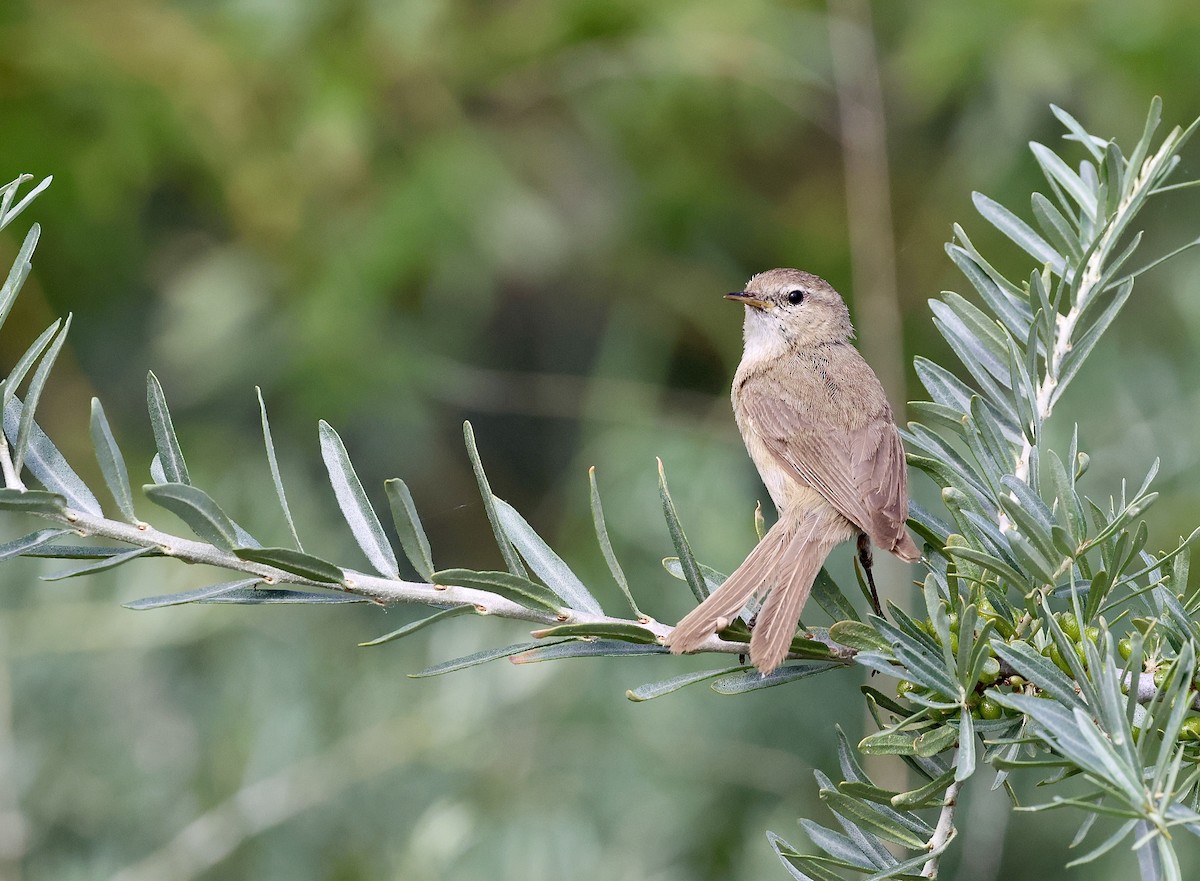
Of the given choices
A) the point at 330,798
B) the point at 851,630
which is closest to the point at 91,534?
the point at 851,630

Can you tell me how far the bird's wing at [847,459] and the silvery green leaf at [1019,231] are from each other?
19.3 inches

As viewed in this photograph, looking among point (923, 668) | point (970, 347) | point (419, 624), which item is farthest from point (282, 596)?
point (970, 347)

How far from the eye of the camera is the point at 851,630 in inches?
50.7

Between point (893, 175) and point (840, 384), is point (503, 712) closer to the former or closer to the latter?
point (840, 384)

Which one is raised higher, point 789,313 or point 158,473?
point 158,473

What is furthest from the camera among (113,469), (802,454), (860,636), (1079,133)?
(802,454)

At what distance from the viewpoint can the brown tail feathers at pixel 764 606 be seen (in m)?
1.32

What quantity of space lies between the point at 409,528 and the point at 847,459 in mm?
1419

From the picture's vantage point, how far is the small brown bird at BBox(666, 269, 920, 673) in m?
1.43

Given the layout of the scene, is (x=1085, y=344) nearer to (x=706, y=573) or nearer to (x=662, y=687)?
(x=706, y=573)

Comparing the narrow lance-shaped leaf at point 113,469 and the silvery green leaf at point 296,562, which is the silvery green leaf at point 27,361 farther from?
the silvery green leaf at point 296,562

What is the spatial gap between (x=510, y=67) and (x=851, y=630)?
14.1 ft

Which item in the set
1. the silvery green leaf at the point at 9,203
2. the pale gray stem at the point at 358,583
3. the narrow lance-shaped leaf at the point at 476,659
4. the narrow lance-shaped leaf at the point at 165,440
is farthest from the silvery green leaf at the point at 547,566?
the silvery green leaf at the point at 9,203

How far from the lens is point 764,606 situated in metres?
1.40
